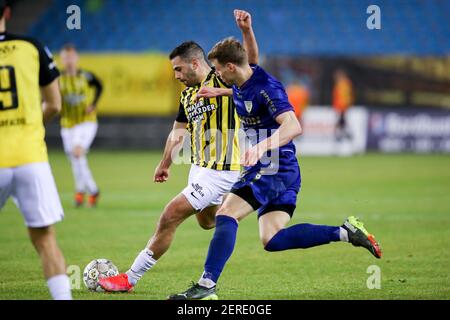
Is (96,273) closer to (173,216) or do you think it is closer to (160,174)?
(173,216)

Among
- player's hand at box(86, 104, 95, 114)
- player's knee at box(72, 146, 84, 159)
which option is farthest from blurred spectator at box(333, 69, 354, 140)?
player's knee at box(72, 146, 84, 159)

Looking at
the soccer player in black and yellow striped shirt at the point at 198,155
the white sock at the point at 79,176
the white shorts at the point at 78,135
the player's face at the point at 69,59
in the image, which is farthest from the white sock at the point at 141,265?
the player's face at the point at 69,59

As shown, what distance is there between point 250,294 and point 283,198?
857 mm

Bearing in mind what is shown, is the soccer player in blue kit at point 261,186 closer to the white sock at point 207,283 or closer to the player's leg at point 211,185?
the white sock at point 207,283

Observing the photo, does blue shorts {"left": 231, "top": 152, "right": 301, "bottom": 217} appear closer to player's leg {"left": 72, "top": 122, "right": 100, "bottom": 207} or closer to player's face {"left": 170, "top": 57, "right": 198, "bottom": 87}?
player's face {"left": 170, "top": 57, "right": 198, "bottom": 87}

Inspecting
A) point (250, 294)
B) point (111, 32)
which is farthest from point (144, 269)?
point (111, 32)

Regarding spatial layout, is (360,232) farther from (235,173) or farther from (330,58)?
(330,58)

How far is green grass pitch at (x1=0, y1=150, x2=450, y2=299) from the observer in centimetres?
746

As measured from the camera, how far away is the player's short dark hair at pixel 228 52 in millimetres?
6824

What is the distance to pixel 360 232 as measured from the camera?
7.19 meters

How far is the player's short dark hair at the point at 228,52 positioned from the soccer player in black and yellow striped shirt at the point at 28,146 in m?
1.63

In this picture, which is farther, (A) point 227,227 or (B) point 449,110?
(B) point 449,110

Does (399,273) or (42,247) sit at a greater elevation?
(42,247)

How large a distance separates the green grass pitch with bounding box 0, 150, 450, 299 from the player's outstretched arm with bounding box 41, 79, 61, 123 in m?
1.80
